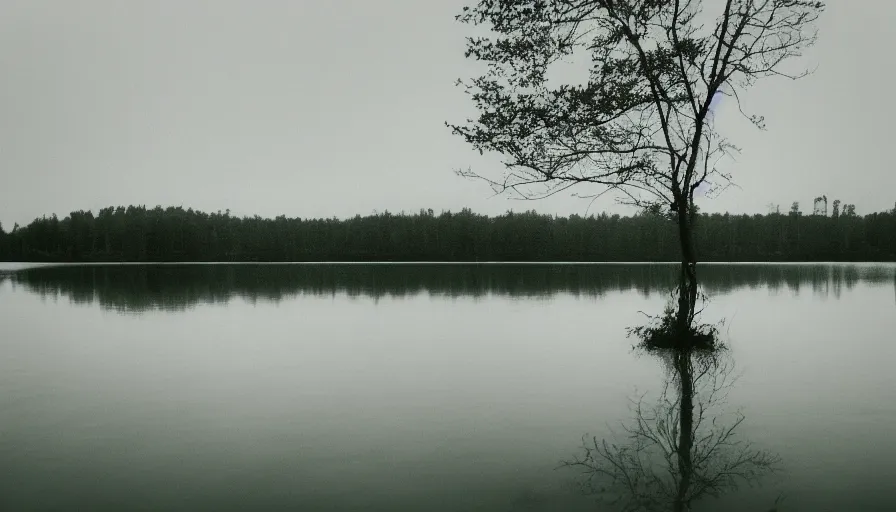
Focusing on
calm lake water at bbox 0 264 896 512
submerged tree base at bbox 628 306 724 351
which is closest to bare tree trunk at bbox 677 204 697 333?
submerged tree base at bbox 628 306 724 351

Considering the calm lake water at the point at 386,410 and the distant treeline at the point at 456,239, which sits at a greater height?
the distant treeline at the point at 456,239

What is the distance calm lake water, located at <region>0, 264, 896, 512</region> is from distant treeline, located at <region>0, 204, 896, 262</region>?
121940 millimetres

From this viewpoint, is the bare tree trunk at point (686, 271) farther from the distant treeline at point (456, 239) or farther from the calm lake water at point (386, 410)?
the distant treeline at point (456, 239)

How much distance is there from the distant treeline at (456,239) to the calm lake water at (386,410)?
122m

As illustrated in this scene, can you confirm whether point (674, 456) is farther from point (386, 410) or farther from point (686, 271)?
point (686, 271)

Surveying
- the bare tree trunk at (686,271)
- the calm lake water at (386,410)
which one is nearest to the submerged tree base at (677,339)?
the bare tree trunk at (686,271)

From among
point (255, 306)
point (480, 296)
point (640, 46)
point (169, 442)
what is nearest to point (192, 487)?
point (169, 442)

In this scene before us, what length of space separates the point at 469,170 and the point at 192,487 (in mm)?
9106

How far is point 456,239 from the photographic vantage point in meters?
152

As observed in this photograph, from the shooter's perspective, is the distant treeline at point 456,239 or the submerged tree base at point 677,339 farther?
the distant treeline at point 456,239

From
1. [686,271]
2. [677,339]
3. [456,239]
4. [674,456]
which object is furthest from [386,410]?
[456,239]

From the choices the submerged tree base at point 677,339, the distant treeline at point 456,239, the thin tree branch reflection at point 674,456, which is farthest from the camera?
the distant treeline at point 456,239

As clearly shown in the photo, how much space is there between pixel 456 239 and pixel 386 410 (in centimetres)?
14253

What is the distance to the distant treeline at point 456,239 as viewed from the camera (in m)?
145
